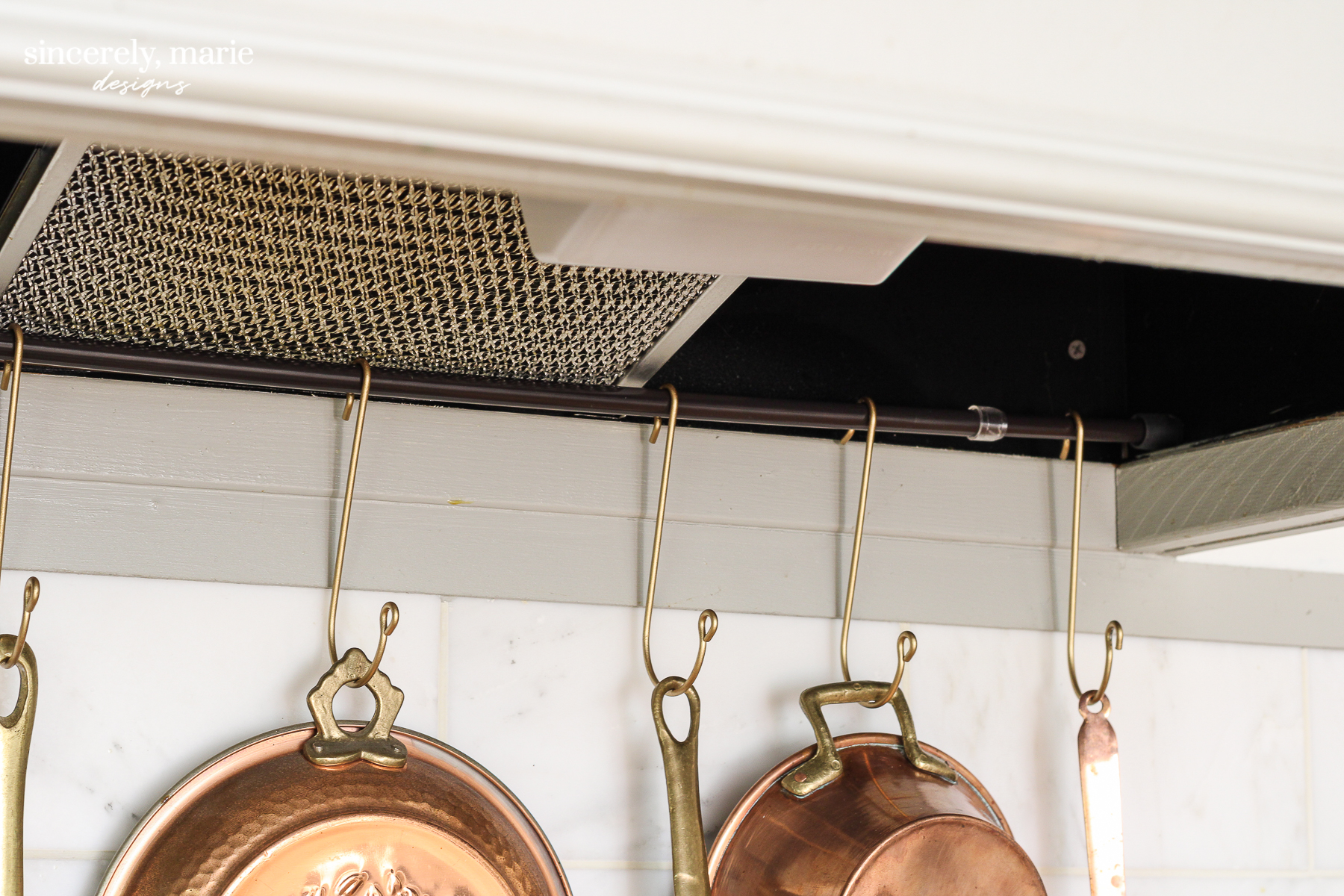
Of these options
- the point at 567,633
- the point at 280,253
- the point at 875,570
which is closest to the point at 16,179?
the point at 280,253

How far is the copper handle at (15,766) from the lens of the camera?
555 millimetres

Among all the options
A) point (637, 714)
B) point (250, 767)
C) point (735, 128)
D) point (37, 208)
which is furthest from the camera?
point (637, 714)

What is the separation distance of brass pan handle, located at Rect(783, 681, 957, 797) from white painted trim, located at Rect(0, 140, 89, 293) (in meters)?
0.48

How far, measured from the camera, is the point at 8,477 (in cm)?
59

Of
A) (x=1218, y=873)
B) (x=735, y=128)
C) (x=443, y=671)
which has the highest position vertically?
(x=735, y=128)

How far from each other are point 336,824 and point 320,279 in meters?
0.28

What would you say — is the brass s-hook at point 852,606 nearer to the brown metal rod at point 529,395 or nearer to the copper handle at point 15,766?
the brown metal rod at point 529,395

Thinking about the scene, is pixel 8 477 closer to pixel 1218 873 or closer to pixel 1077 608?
pixel 1077 608

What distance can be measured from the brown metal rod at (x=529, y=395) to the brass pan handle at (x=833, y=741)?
16 cm

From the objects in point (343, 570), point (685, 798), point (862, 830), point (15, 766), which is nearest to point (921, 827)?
point (862, 830)

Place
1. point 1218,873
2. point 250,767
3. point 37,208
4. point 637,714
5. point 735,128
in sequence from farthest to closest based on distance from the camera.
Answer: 1. point 1218,873
2. point 637,714
3. point 250,767
4. point 37,208
5. point 735,128

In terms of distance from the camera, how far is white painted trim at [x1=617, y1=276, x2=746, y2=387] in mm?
619

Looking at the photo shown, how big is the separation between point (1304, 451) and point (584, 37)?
603mm

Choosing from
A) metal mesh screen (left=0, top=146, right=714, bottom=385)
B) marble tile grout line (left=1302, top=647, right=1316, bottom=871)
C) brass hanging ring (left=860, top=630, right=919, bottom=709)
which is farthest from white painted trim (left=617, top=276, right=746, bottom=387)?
marble tile grout line (left=1302, top=647, right=1316, bottom=871)
